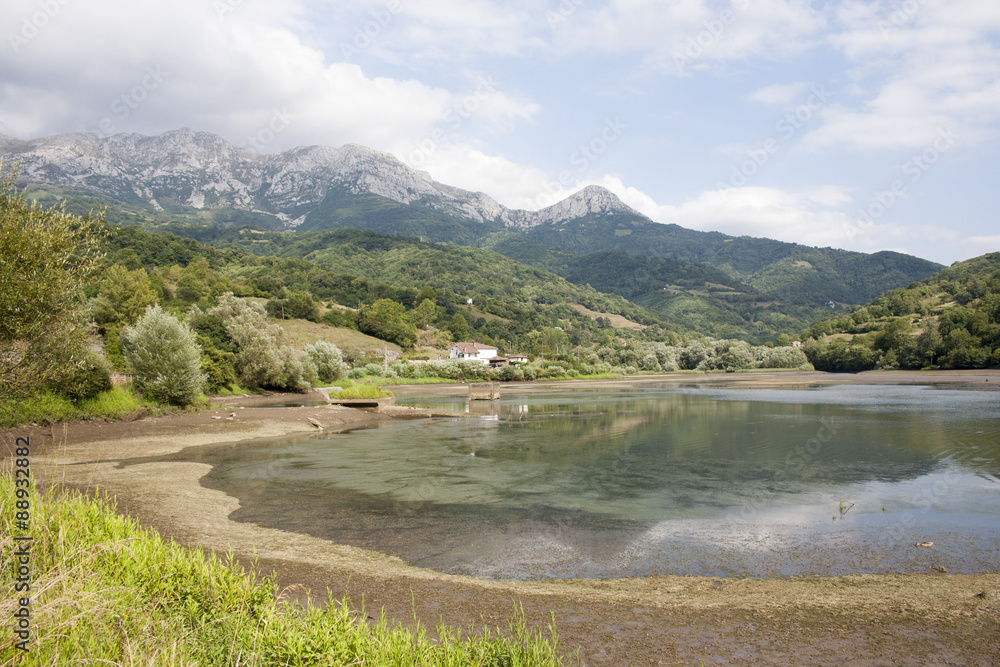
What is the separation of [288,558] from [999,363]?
9866 cm

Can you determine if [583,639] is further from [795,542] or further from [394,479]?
[394,479]

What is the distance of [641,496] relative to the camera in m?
15.5

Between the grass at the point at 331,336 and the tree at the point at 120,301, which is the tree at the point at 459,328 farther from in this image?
the tree at the point at 120,301

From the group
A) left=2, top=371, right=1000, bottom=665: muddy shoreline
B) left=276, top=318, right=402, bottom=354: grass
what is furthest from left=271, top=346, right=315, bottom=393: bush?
left=2, top=371, right=1000, bottom=665: muddy shoreline

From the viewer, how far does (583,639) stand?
258 inches

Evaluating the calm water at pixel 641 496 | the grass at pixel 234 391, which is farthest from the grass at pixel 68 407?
the grass at pixel 234 391

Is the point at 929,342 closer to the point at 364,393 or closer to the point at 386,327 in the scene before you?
the point at 364,393

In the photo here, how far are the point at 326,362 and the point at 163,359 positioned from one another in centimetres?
3458

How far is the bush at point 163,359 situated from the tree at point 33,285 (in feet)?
52.2

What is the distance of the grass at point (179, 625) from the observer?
4316 millimetres

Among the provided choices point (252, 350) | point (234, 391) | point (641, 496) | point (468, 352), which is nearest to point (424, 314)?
point (468, 352)

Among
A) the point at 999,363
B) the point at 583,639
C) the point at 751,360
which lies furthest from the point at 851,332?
the point at 583,639

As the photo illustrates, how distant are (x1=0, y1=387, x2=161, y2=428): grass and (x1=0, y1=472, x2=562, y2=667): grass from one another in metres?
15.5

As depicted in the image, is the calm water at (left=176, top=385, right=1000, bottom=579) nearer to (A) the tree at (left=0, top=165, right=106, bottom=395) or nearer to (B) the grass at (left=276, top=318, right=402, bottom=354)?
(A) the tree at (left=0, top=165, right=106, bottom=395)
